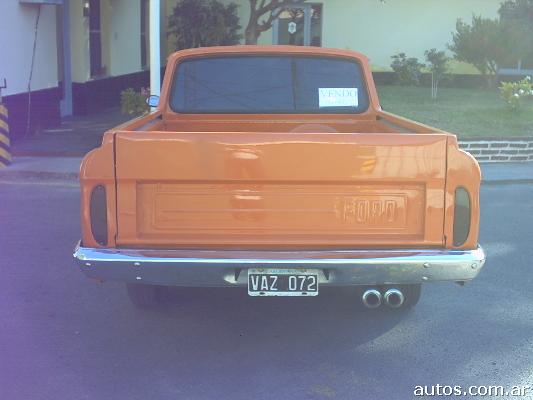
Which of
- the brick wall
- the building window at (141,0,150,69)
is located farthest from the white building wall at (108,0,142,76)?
the brick wall

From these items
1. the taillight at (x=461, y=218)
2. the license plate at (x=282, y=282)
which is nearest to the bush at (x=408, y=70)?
the taillight at (x=461, y=218)

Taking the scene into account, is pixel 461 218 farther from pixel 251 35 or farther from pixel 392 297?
pixel 251 35

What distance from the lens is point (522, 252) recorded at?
6.47 meters

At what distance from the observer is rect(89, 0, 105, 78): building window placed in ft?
50.9

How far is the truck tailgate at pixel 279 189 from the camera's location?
381 centimetres

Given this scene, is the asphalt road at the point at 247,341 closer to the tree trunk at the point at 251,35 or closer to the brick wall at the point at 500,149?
the brick wall at the point at 500,149

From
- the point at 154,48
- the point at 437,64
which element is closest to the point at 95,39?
the point at 154,48

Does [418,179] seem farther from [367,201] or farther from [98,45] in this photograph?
[98,45]

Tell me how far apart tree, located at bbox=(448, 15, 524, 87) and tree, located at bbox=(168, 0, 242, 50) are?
6584 mm

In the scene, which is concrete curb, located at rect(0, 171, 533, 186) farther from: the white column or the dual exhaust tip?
the dual exhaust tip

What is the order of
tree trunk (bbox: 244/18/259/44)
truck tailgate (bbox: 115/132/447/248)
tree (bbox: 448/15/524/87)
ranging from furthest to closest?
tree (bbox: 448/15/524/87) < tree trunk (bbox: 244/18/259/44) < truck tailgate (bbox: 115/132/447/248)

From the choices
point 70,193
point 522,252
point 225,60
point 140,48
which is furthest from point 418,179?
point 140,48

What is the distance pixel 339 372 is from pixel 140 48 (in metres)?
16.3

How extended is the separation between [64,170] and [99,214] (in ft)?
20.6
